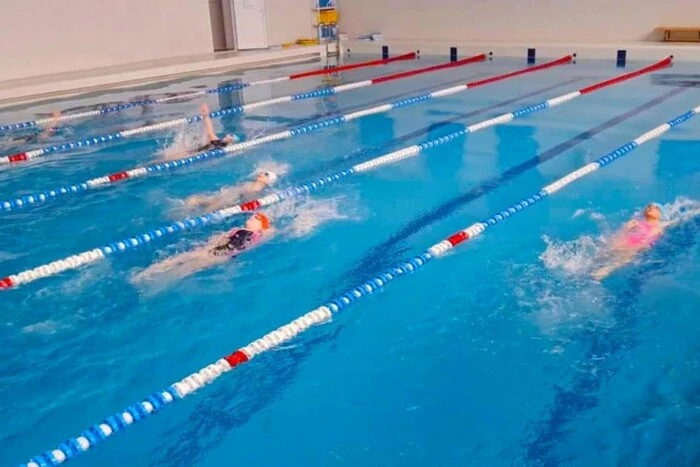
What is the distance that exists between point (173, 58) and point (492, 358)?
11717 mm

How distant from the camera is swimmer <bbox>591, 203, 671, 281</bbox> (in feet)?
12.5

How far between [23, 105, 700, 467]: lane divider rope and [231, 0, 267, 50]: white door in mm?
11031

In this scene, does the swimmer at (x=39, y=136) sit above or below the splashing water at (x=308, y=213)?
→ above

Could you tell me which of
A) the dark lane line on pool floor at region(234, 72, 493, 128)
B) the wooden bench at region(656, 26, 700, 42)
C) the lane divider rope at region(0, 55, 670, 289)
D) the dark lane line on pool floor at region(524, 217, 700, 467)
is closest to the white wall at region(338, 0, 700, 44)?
the wooden bench at region(656, 26, 700, 42)

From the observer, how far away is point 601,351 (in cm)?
295

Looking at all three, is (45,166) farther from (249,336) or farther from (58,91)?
(58,91)

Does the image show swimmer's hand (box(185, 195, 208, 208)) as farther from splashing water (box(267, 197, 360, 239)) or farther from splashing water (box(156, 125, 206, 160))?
splashing water (box(156, 125, 206, 160))

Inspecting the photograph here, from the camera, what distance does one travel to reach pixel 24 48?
1140cm

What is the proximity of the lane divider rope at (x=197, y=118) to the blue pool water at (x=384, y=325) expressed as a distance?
633mm

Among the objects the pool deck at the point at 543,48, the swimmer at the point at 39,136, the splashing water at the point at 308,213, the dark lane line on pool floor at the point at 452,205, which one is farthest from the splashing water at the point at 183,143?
the pool deck at the point at 543,48

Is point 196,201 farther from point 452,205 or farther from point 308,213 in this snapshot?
point 452,205

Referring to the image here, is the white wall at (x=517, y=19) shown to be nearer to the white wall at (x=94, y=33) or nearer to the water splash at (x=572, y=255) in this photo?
the white wall at (x=94, y=33)

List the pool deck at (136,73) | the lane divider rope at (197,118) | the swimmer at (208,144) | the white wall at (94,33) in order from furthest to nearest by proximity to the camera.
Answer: the white wall at (94,33) → the pool deck at (136,73) → the lane divider rope at (197,118) → the swimmer at (208,144)

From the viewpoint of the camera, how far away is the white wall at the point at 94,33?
37.1ft
